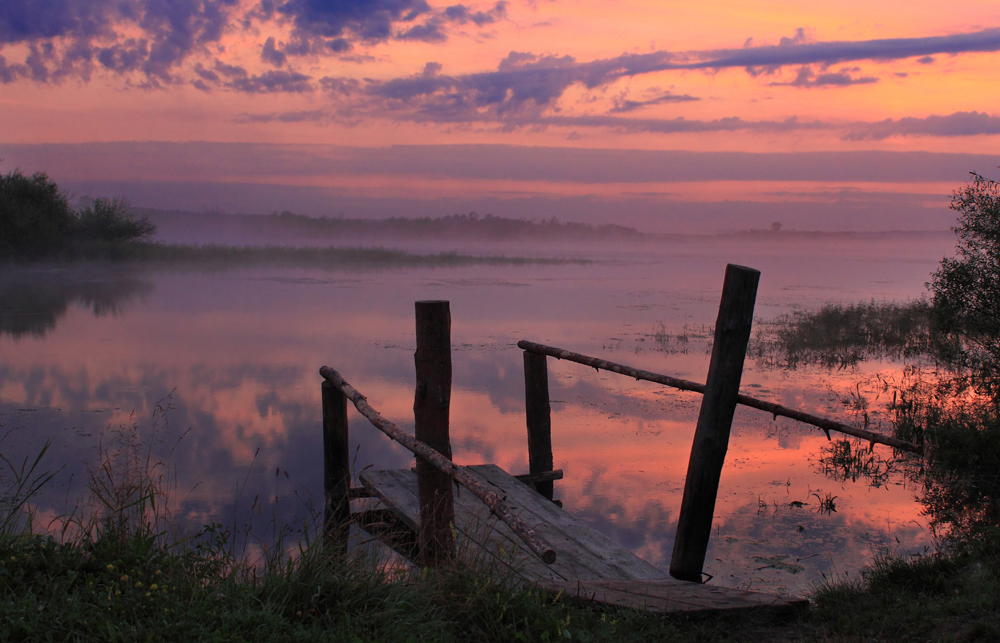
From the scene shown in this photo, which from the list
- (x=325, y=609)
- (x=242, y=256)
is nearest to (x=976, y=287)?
(x=325, y=609)

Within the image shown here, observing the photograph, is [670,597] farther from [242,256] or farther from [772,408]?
[242,256]

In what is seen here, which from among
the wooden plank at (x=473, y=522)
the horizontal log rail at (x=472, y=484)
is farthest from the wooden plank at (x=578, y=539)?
the horizontal log rail at (x=472, y=484)

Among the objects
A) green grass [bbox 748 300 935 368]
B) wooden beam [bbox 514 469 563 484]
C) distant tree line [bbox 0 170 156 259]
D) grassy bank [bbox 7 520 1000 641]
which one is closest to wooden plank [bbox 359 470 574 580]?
grassy bank [bbox 7 520 1000 641]

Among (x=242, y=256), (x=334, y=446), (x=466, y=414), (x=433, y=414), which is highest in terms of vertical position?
(x=242, y=256)

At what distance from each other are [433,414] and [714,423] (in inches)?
85.8

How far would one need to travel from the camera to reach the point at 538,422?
8.46 m

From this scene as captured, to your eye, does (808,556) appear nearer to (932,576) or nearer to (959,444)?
(932,576)

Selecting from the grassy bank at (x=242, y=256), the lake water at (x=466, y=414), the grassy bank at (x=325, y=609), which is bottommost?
the lake water at (x=466, y=414)

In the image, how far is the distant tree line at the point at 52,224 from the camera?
42.2 metres

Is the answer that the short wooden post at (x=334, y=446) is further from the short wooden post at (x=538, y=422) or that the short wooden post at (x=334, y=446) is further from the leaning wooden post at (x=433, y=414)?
the leaning wooden post at (x=433, y=414)

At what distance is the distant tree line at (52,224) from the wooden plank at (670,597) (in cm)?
4702

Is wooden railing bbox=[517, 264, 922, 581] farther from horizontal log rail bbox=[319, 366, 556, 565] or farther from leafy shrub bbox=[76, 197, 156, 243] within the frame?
leafy shrub bbox=[76, 197, 156, 243]

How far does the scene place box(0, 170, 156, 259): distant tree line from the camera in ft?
138

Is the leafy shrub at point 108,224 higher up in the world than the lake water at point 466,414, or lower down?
higher up
